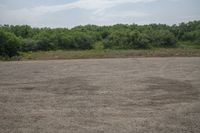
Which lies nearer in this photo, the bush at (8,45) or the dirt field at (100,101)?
the dirt field at (100,101)

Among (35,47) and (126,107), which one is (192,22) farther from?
(126,107)

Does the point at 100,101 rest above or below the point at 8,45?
below

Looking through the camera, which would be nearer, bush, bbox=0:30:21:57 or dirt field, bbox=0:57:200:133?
dirt field, bbox=0:57:200:133

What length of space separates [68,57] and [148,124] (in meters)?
19.7

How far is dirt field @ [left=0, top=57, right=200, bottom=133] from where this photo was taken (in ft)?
28.1

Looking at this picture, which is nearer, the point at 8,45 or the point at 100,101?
the point at 100,101

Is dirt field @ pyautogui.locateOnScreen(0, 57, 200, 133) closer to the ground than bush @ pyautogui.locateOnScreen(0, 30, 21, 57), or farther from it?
closer to the ground

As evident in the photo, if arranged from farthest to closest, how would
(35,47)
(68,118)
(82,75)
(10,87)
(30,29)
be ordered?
1. (30,29)
2. (35,47)
3. (82,75)
4. (10,87)
5. (68,118)

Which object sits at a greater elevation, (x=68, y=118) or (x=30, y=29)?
(x=30, y=29)

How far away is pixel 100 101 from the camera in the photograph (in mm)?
11273

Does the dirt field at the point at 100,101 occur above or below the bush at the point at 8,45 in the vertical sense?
below

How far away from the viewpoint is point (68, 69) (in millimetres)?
19469

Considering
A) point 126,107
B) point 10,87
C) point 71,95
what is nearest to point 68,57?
point 10,87

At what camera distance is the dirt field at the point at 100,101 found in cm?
856
